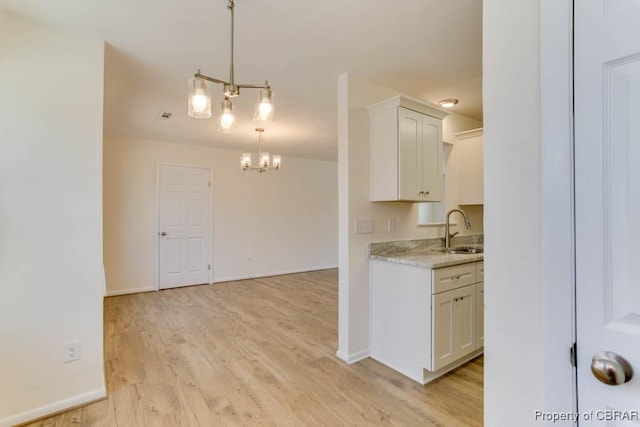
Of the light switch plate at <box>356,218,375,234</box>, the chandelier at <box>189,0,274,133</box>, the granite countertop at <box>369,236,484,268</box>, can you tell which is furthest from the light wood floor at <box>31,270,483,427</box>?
the chandelier at <box>189,0,274,133</box>

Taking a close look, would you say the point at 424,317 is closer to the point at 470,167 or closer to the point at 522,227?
the point at 522,227

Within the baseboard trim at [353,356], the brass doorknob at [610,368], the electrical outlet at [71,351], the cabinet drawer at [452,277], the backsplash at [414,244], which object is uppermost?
the backsplash at [414,244]

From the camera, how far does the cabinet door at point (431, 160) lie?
2752 mm

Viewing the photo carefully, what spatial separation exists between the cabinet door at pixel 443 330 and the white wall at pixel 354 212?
25.4 inches

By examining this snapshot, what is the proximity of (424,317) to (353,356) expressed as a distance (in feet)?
2.43

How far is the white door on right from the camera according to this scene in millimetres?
693

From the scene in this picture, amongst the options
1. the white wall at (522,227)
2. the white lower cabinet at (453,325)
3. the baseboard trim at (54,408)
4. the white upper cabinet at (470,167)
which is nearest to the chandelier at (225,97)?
the white wall at (522,227)

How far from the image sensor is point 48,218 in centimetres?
Answer: 187

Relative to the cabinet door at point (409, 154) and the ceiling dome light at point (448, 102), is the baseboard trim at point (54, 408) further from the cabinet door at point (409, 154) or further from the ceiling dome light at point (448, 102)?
the ceiling dome light at point (448, 102)

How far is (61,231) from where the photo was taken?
1.91 metres

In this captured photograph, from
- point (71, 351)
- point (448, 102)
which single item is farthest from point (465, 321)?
point (71, 351)

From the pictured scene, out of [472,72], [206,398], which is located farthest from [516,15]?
[206,398]

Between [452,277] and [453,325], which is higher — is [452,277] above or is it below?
above

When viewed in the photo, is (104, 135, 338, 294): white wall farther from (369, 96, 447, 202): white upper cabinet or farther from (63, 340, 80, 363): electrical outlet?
(369, 96, 447, 202): white upper cabinet
